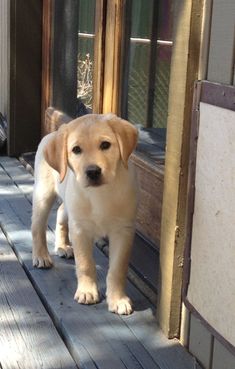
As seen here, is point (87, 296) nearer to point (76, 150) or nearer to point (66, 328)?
point (66, 328)

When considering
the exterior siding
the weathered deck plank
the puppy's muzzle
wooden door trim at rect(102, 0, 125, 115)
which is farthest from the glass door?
the exterior siding

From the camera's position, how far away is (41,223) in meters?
3.71

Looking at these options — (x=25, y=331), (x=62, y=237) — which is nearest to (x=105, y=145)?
(x=25, y=331)

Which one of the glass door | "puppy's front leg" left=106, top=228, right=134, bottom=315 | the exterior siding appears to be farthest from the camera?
the exterior siding

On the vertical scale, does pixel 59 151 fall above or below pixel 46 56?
below

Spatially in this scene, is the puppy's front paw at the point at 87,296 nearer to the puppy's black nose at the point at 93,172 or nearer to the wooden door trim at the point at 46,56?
the puppy's black nose at the point at 93,172

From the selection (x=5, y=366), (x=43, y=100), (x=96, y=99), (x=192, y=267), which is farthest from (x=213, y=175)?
(x=43, y=100)

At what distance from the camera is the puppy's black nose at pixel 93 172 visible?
2911 mm

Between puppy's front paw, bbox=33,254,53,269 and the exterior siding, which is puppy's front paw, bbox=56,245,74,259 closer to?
puppy's front paw, bbox=33,254,53,269

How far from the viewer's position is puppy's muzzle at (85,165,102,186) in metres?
2.91

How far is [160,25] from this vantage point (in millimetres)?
3896

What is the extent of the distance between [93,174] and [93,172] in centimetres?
1

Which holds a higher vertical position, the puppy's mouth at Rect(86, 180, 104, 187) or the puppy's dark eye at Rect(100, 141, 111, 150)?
the puppy's dark eye at Rect(100, 141, 111, 150)

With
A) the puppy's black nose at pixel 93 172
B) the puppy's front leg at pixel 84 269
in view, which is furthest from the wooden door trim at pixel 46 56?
the puppy's black nose at pixel 93 172
